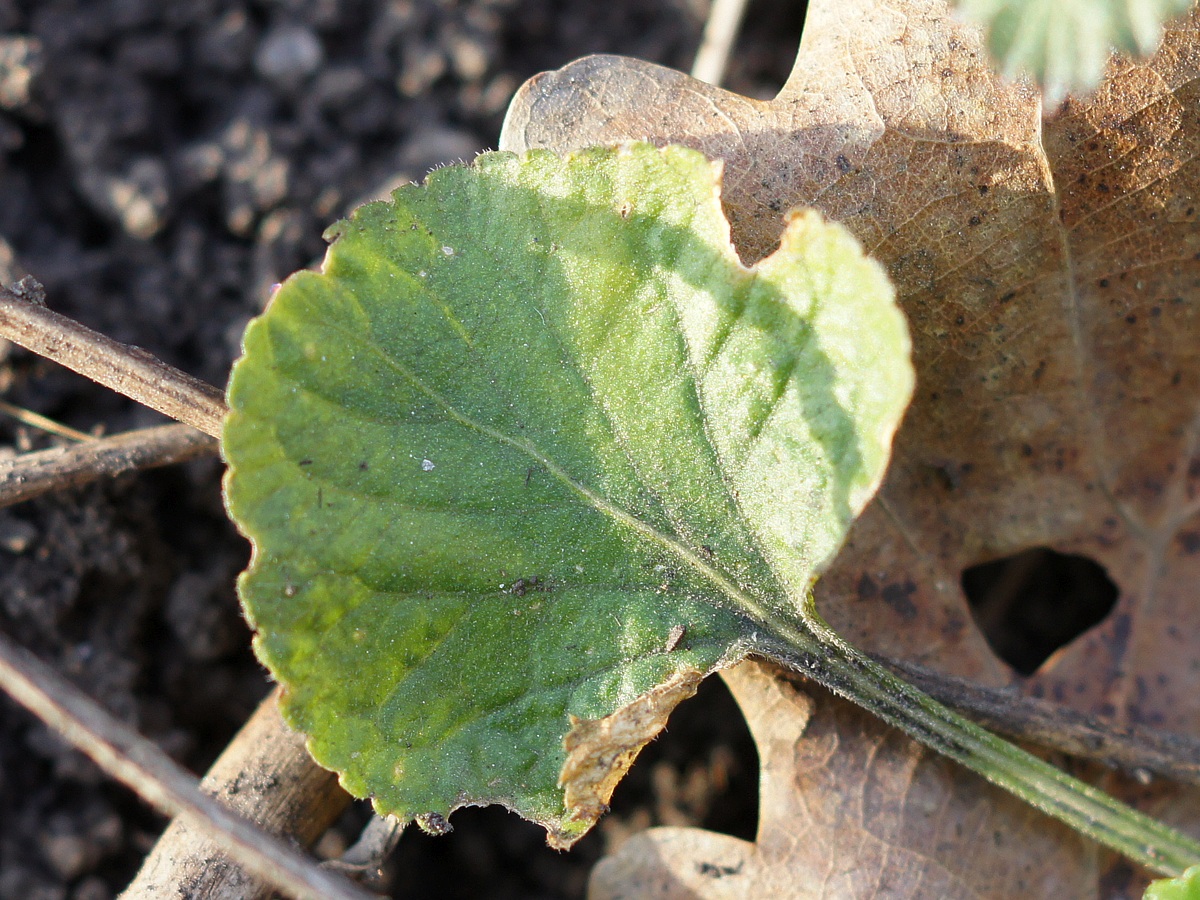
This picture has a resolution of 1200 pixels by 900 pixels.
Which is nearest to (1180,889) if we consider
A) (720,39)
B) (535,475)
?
(535,475)

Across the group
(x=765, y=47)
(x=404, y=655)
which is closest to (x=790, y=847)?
(x=404, y=655)

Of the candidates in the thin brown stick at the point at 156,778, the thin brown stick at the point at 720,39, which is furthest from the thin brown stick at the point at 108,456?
the thin brown stick at the point at 720,39

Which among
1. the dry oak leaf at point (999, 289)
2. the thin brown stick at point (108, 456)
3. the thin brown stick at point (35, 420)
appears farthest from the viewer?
the thin brown stick at point (35, 420)

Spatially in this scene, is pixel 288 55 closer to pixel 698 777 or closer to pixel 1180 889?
pixel 698 777

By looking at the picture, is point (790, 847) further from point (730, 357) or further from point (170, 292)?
point (170, 292)

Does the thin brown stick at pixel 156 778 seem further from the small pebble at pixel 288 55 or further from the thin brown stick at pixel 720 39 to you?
the thin brown stick at pixel 720 39
